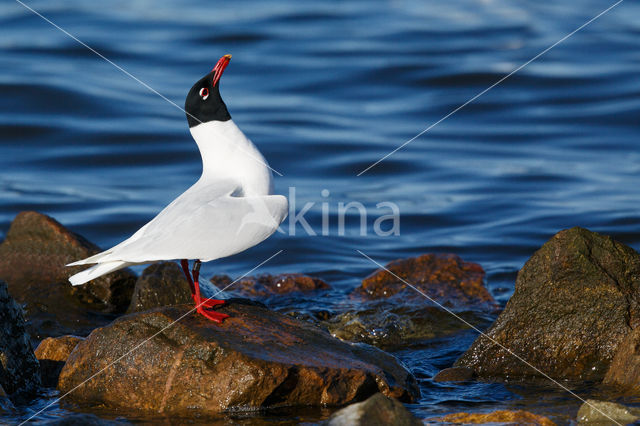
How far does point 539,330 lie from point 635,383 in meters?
0.84

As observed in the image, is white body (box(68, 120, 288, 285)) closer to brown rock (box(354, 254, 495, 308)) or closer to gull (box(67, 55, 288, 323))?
gull (box(67, 55, 288, 323))

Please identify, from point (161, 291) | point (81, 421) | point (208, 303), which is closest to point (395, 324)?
point (161, 291)

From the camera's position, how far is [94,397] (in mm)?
5297

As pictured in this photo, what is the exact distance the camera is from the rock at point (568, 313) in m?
5.72

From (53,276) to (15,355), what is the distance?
2.43 meters

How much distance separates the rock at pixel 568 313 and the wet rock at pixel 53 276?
338 cm

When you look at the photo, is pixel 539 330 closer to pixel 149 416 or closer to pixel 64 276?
pixel 149 416

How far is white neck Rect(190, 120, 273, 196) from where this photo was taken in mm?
5707

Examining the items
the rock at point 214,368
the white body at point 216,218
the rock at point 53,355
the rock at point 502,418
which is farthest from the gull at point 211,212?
the rock at point 502,418

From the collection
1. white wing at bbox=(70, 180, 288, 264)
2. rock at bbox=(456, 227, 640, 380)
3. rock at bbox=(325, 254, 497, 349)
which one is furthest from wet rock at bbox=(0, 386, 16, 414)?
rock at bbox=(456, 227, 640, 380)

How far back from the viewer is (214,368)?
5.05m

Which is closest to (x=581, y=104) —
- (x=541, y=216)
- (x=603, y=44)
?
(x=603, y=44)

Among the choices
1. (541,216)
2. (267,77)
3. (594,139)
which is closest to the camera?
(541,216)

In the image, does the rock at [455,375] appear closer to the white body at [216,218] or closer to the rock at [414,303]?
the rock at [414,303]
